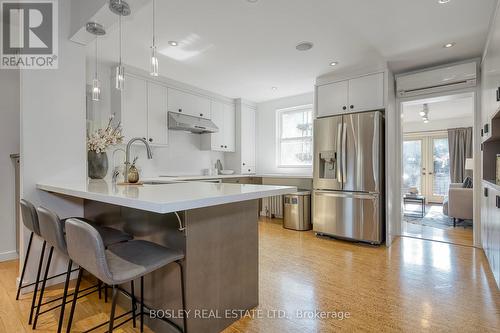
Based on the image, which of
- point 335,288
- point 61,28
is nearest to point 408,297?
point 335,288

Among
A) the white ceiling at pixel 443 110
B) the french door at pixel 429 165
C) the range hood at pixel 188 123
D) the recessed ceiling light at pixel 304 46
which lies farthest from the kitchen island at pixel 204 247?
the french door at pixel 429 165

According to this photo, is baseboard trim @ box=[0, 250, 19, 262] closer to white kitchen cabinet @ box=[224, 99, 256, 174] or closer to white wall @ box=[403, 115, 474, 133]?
white kitchen cabinet @ box=[224, 99, 256, 174]

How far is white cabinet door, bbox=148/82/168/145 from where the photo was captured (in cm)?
394

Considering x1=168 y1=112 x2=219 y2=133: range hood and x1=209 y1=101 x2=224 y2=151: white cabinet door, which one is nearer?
x1=168 y1=112 x2=219 y2=133: range hood

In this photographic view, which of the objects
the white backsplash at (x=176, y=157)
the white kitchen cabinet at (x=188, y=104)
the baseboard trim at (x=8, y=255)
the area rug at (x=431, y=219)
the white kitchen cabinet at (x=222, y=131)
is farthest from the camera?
the white kitchen cabinet at (x=222, y=131)

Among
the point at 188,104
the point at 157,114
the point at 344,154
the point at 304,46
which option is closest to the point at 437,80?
the point at 344,154

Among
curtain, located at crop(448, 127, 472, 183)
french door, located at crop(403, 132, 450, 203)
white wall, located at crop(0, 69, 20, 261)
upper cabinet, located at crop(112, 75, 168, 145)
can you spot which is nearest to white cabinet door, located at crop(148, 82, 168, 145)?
upper cabinet, located at crop(112, 75, 168, 145)

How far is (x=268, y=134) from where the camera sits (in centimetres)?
566

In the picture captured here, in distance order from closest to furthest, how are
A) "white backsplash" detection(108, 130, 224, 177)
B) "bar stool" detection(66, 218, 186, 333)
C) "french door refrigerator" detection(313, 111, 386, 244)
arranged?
"bar stool" detection(66, 218, 186, 333), "french door refrigerator" detection(313, 111, 386, 244), "white backsplash" detection(108, 130, 224, 177)

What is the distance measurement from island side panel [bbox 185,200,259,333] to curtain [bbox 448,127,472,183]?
300 inches

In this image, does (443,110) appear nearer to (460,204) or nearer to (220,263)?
(460,204)

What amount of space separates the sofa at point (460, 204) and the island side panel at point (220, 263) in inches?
180

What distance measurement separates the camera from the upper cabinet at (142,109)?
11.9 feet

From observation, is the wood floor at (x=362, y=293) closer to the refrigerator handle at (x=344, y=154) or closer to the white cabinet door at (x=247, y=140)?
the refrigerator handle at (x=344, y=154)
